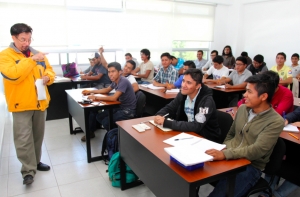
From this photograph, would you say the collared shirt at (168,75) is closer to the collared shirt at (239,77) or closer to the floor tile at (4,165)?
the collared shirt at (239,77)

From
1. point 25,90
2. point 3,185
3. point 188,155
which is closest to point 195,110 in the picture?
point 188,155

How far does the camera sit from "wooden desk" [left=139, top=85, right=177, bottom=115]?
3.36m

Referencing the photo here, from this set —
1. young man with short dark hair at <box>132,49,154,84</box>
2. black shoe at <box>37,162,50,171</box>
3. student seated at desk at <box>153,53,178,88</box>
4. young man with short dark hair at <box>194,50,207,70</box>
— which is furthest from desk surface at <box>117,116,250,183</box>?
young man with short dark hair at <box>194,50,207,70</box>

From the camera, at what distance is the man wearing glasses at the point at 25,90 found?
2.06 m

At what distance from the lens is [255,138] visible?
5.41ft

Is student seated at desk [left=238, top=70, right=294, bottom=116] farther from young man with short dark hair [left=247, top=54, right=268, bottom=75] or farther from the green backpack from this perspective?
young man with short dark hair [left=247, top=54, right=268, bottom=75]

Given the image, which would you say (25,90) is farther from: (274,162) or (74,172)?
(274,162)

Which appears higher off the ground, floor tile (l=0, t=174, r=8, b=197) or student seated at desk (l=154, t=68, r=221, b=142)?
student seated at desk (l=154, t=68, r=221, b=142)

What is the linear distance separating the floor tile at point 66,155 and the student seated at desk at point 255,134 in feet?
6.24

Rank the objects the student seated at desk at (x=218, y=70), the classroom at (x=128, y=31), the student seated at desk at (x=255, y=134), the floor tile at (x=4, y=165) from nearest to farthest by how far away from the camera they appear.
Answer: the student seated at desk at (x=255, y=134) < the floor tile at (x=4, y=165) < the classroom at (x=128, y=31) < the student seated at desk at (x=218, y=70)

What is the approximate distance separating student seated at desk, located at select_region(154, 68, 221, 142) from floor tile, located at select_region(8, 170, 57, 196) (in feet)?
4.38

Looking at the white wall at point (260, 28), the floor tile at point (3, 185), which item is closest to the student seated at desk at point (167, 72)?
the floor tile at point (3, 185)

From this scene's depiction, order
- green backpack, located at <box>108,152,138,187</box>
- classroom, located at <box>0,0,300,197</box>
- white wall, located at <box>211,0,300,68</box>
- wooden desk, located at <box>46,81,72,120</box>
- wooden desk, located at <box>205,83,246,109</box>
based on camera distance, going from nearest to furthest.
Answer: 1. green backpack, located at <box>108,152,138,187</box>
2. classroom, located at <box>0,0,300,197</box>
3. wooden desk, located at <box>205,83,246,109</box>
4. wooden desk, located at <box>46,81,72,120</box>
5. white wall, located at <box>211,0,300,68</box>

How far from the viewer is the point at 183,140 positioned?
163 centimetres
